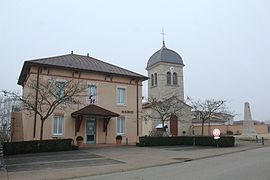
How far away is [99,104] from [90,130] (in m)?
2.65

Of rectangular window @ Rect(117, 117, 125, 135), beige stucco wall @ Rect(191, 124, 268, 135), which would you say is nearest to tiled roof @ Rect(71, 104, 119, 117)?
rectangular window @ Rect(117, 117, 125, 135)

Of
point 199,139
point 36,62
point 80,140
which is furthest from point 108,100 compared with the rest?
point 199,139

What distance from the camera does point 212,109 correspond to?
130 ft

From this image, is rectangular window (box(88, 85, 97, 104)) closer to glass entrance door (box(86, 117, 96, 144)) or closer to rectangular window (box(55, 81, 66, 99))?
glass entrance door (box(86, 117, 96, 144))

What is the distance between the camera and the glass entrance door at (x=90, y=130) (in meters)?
29.3

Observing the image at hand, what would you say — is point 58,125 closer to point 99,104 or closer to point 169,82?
point 99,104

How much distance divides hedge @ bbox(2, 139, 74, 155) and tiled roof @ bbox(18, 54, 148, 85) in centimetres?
741

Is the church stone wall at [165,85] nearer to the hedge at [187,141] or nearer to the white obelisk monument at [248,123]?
the white obelisk monument at [248,123]

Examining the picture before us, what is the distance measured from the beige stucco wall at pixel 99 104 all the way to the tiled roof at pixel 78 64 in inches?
21.4

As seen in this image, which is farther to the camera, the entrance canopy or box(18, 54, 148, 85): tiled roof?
box(18, 54, 148, 85): tiled roof

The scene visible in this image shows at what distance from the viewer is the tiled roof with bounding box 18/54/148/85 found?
28.2 m

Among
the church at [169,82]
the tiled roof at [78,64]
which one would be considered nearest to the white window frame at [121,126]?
the tiled roof at [78,64]

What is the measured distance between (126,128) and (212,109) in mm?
13285

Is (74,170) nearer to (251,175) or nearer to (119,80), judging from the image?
(251,175)
